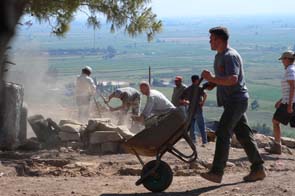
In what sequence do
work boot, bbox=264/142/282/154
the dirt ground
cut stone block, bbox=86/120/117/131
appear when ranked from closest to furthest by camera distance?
the dirt ground → work boot, bbox=264/142/282/154 → cut stone block, bbox=86/120/117/131

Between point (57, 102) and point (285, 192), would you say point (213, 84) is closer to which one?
point (285, 192)

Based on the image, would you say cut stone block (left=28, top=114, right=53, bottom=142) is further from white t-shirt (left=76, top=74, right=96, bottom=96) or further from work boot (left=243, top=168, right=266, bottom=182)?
work boot (left=243, top=168, right=266, bottom=182)

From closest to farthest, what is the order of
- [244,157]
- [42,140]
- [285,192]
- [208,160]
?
[285,192], [208,160], [244,157], [42,140]

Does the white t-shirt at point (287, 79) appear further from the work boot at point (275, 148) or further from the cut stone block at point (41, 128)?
the cut stone block at point (41, 128)

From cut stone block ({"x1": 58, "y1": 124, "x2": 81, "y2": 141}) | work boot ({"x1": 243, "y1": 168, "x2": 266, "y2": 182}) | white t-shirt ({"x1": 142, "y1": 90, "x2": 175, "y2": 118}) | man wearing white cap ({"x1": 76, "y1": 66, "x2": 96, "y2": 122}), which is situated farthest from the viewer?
man wearing white cap ({"x1": 76, "y1": 66, "x2": 96, "y2": 122})

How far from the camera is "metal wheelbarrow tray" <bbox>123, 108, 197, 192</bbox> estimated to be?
274 inches

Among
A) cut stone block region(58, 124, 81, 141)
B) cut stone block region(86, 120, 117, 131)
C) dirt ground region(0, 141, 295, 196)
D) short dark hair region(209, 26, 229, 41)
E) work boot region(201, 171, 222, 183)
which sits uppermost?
short dark hair region(209, 26, 229, 41)

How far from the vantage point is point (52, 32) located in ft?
41.9

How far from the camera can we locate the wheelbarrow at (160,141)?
6.96 m

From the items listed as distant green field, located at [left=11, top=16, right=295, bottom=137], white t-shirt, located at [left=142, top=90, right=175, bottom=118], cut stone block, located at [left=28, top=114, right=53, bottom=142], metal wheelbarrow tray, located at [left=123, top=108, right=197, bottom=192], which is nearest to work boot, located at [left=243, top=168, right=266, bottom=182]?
metal wheelbarrow tray, located at [left=123, top=108, right=197, bottom=192]

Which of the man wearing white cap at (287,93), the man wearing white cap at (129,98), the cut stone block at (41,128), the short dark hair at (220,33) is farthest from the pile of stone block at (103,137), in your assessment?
the short dark hair at (220,33)

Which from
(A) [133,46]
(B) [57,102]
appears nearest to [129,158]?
(B) [57,102]

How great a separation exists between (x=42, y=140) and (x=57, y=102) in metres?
10.3

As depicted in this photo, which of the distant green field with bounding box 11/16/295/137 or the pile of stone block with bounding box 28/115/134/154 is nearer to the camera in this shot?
the pile of stone block with bounding box 28/115/134/154
